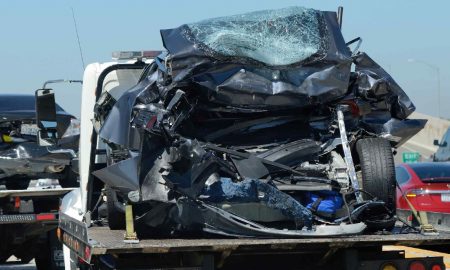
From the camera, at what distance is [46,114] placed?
27.4 ft

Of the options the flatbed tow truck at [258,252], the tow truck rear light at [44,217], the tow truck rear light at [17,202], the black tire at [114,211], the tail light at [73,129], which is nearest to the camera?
the flatbed tow truck at [258,252]

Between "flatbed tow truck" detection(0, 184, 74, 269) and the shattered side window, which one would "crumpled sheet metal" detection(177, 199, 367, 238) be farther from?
"flatbed tow truck" detection(0, 184, 74, 269)

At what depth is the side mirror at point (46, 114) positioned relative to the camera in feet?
27.1

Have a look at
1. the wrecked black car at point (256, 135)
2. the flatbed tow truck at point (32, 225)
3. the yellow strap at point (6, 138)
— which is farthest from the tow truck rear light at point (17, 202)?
the wrecked black car at point (256, 135)

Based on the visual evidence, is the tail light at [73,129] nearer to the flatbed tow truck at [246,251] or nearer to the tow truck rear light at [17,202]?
the flatbed tow truck at [246,251]

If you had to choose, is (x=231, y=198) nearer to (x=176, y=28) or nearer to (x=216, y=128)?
(x=216, y=128)

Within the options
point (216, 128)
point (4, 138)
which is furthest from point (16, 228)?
point (216, 128)

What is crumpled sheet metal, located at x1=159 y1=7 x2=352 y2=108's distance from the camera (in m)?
6.92

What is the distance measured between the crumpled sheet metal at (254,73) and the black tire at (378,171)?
524mm

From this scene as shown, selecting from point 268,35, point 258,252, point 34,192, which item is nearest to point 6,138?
point 34,192

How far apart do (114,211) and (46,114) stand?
1.44 m

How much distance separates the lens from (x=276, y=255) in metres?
6.73

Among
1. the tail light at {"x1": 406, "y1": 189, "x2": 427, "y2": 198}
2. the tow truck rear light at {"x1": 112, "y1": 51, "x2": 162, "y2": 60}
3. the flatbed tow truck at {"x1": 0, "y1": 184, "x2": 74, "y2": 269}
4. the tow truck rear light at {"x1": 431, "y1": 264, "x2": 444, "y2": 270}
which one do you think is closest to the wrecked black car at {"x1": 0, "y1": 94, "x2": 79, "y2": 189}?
the flatbed tow truck at {"x1": 0, "y1": 184, "x2": 74, "y2": 269}

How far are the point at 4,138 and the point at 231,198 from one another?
22.9 ft
